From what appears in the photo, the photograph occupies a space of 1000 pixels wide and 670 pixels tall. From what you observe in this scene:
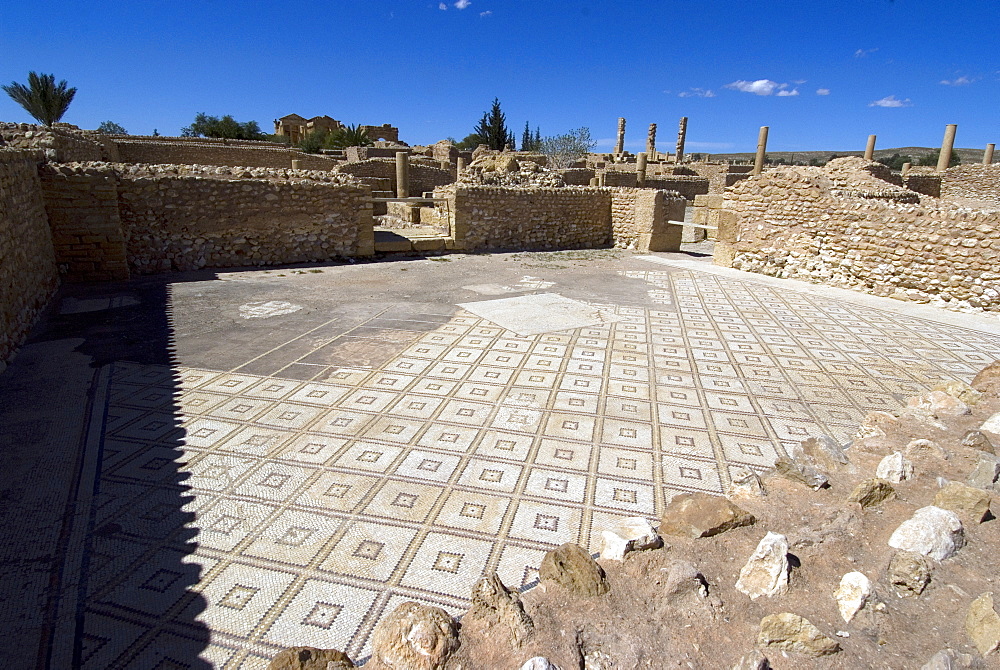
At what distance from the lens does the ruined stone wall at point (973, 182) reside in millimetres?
17984

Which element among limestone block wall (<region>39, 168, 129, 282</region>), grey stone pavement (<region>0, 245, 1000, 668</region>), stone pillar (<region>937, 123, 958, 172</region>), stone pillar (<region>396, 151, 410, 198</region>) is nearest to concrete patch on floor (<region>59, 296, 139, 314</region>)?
grey stone pavement (<region>0, 245, 1000, 668</region>)

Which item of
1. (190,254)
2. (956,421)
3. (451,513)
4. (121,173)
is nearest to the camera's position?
(451,513)

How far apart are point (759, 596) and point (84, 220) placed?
9.46m

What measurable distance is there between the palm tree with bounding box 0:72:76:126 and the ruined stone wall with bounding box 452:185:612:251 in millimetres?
20902

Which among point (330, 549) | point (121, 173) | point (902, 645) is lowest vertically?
A: point (330, 549)

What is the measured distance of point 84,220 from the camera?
305 inches

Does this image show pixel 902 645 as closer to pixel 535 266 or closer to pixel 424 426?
pixel 424 426

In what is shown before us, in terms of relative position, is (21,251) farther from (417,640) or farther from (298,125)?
(298,125)

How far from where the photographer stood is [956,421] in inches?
142

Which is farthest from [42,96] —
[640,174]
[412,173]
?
[640,174]

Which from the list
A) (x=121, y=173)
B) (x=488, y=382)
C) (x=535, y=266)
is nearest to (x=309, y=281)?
(x=121, y=173)

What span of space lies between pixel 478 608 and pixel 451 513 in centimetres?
A: 84

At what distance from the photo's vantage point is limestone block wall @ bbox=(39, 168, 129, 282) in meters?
7.47

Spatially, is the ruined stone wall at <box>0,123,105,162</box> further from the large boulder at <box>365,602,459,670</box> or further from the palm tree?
the palm tree
